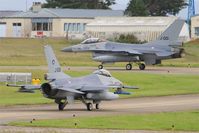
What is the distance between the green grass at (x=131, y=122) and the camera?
2475 cm

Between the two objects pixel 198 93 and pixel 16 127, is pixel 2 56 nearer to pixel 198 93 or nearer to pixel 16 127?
pixel 198 93

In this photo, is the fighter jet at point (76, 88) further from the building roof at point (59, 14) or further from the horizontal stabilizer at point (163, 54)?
the building roof at point (59, 14)

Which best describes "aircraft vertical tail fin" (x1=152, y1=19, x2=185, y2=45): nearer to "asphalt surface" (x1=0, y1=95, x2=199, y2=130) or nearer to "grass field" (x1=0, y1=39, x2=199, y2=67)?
"grass field" (x1=0, y1=39, x2=199, y2=67)

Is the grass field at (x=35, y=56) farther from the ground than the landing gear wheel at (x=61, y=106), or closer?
closer

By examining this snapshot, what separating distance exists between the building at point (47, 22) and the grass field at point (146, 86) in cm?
8069

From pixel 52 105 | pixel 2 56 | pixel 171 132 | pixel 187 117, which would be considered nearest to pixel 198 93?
pixel 52 105

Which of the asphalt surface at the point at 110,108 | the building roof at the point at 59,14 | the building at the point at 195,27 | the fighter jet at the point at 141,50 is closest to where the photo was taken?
the asphalt surface at the point at 110,108

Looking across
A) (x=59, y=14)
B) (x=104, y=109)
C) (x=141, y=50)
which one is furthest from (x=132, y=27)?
(x=104, y=109)

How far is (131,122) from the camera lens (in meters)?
25.9

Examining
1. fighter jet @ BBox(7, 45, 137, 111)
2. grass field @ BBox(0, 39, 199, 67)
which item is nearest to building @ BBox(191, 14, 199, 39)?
grass field @ BBox(0, 39, 199, 67)

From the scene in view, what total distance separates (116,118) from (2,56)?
48.9 m

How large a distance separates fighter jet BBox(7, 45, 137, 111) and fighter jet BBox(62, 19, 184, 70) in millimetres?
28576

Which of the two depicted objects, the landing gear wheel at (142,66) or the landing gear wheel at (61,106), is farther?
the landing gear wheel at (142,66)

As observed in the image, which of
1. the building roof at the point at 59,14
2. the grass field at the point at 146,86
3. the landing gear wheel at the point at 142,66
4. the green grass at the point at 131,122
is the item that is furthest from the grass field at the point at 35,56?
the green grass at the point at 131,122
